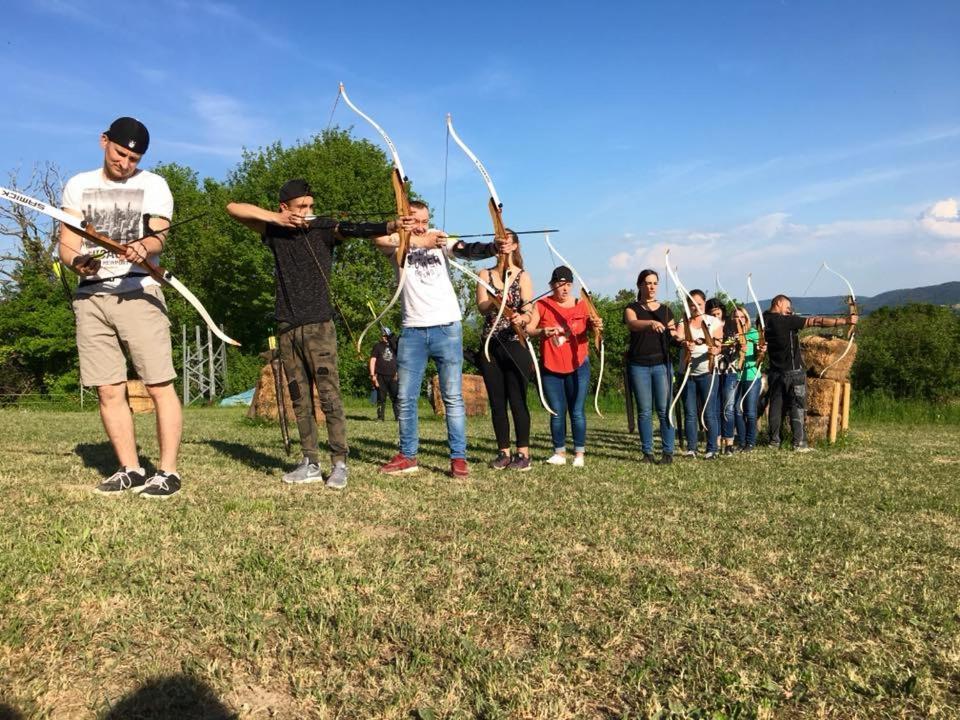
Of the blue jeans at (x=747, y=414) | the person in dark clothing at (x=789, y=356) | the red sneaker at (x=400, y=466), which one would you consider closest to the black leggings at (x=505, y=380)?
the red sneaker at (x=400, y=466)

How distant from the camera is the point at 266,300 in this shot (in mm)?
36000

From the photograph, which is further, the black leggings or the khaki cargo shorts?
the black leggings

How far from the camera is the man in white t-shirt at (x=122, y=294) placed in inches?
171

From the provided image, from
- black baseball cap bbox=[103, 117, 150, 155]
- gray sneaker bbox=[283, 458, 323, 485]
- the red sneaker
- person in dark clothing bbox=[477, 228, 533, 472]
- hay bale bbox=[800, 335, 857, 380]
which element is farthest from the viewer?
hay bale bbox=[800, 335, 857, 380]

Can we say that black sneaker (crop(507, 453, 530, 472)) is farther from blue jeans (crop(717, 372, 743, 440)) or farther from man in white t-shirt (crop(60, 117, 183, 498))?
blue jeans (crop(717, 372, 743, 440))

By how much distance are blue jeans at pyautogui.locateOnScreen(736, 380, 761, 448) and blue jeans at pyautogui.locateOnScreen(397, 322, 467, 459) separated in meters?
4.79

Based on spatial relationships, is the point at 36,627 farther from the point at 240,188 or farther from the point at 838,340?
the point at 240,188

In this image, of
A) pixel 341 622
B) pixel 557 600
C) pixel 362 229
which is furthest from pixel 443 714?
pixel 362 229

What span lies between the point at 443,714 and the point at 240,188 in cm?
3862

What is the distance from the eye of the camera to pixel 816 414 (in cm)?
1002

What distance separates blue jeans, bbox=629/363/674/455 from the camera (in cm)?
725

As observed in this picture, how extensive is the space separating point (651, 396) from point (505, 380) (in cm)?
168

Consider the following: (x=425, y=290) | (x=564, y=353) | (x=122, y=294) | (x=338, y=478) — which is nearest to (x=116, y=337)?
(x=122, y=294)

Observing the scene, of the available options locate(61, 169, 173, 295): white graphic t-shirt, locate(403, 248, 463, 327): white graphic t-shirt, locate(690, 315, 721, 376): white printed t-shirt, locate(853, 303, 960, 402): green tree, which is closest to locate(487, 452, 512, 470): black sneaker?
locate(403, 248, 463, 327): white graphic t-shirt
